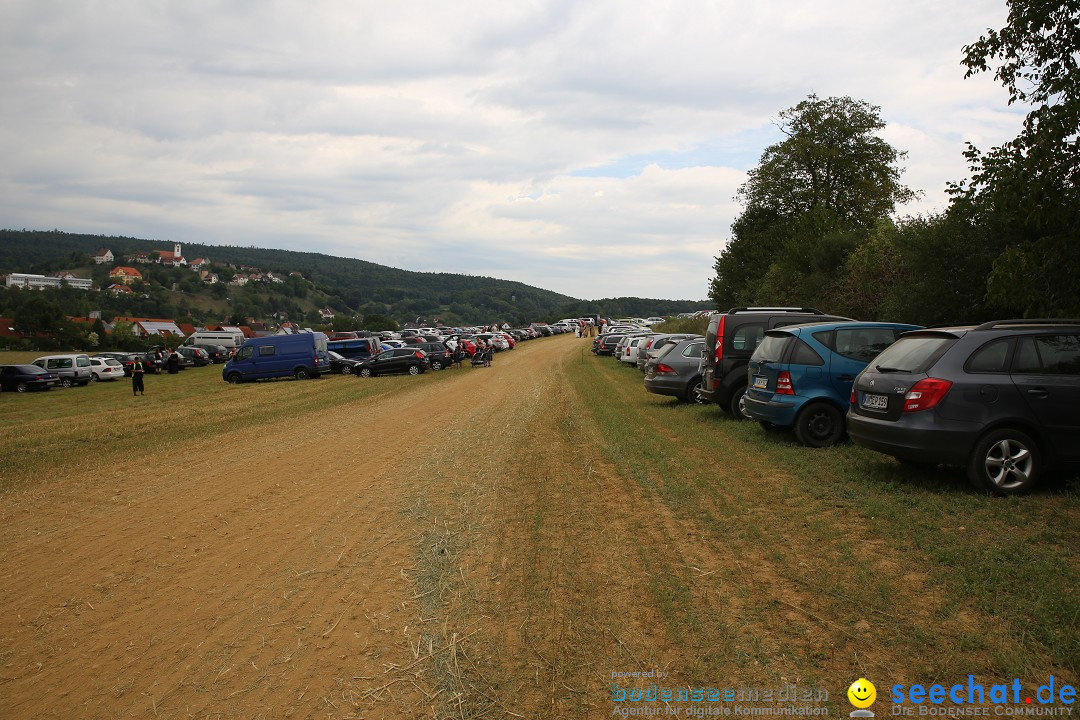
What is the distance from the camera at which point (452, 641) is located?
489cm

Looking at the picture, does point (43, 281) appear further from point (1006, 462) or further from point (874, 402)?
point (1006, 462)

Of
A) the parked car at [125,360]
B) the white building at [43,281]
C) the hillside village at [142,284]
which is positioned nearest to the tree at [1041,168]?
the parked car at [125,360]

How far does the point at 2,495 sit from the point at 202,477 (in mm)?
2354

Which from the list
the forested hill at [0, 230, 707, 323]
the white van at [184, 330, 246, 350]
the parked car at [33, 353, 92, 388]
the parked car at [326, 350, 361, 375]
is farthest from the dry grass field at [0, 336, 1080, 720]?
the forested hill at [0, 230, 707, 323]

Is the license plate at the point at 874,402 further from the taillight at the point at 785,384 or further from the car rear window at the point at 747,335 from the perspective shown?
the car rear window at the point at 747,335

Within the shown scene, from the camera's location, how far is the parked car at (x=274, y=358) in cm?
3647

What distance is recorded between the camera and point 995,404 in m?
7.93

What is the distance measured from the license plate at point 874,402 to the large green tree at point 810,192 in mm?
32501

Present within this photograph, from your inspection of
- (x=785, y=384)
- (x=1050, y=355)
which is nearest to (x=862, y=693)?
(x=1050, y=355)

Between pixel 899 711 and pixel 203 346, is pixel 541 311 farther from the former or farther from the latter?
pixel 899 711

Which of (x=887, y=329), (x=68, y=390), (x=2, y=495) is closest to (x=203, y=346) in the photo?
(x=68, y=390)

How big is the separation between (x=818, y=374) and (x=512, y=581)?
278 inches

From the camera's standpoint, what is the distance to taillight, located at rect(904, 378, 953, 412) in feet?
26.2

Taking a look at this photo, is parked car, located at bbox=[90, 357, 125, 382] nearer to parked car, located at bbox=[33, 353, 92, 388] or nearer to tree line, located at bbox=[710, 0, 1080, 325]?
parked car, located at bbox=[33, 353, 92, 388]
